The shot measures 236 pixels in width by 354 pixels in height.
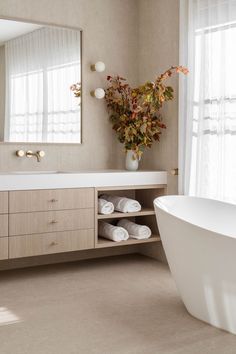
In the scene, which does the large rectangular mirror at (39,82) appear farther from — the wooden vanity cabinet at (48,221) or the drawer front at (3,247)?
the drawer front at (3,247)

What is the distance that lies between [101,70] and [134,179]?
1.07m

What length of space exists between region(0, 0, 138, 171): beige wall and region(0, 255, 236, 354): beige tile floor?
3.28 ft

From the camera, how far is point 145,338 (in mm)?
2775

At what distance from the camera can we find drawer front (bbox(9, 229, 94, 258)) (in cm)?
387

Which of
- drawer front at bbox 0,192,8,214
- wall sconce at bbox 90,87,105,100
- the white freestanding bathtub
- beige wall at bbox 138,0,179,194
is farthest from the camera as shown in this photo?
wall sconce at bbox 90,87,105,100

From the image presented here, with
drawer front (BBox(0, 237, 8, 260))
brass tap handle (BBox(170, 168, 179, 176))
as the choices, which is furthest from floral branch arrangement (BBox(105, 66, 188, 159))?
drawer front (BBox(0, 237, 8, 260))

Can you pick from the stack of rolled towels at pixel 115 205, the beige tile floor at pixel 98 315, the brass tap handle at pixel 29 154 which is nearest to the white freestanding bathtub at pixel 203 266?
the beige tile floor at pixel 98 315

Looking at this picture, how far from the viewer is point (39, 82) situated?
4430 millimetres

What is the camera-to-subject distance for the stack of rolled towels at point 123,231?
4.35 metres

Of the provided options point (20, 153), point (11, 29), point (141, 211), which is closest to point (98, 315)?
point (141, 211)

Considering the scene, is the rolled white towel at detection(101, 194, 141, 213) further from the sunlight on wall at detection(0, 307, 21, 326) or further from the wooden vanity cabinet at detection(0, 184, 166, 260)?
the sunlight on wall at detection(0, 307, 21, 326)

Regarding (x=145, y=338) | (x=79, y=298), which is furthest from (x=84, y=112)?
(x=145, y=338)

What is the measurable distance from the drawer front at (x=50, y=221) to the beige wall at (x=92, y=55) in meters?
0.61

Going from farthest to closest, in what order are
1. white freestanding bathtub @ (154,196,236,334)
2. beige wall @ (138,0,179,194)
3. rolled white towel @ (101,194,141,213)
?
beige wall @ (138,0,179,194) → rolled white towel @ (101,194,141,213) → white freestanding bathtub @ (154,196,236,334)
